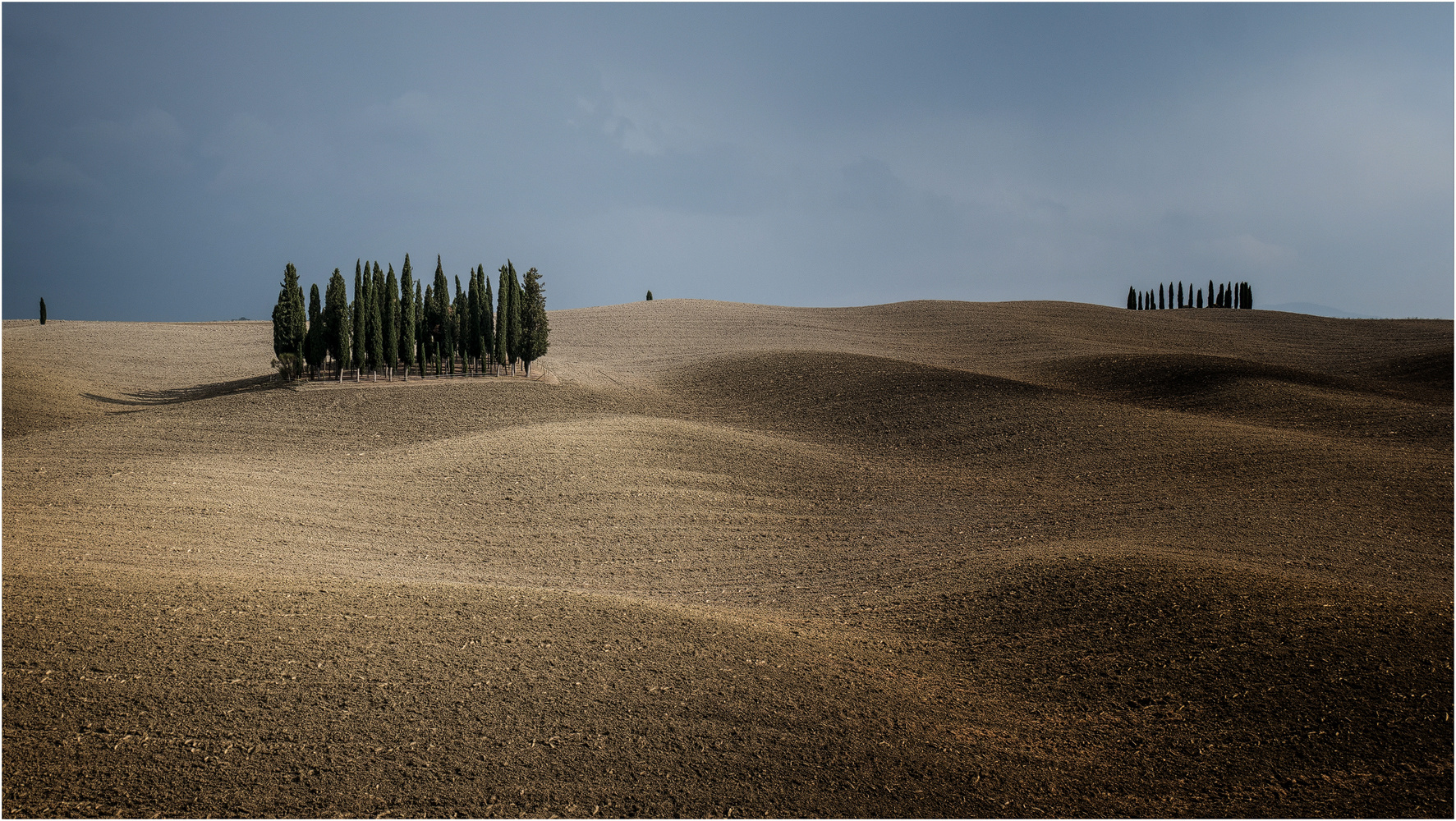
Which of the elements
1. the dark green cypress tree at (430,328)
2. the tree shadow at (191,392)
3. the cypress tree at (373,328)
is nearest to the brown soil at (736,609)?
the tree shadow at (191,392)

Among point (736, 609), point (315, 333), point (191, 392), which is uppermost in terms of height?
point (315, 333)

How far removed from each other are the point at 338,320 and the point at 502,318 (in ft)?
18.8

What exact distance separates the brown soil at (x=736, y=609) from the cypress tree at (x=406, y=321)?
5.70 meters

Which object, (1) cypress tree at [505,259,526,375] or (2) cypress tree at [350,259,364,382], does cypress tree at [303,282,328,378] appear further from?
(1) cypress tree at [505,259,526,375]

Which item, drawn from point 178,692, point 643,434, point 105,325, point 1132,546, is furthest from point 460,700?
point 105,325

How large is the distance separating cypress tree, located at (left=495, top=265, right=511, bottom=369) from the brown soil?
7255 mm

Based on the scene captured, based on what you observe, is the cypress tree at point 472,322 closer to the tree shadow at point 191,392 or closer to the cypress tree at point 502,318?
the cypress tree at point 502,318

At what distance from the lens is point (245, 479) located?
14.7 meters

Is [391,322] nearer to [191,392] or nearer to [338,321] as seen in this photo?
[338,321]

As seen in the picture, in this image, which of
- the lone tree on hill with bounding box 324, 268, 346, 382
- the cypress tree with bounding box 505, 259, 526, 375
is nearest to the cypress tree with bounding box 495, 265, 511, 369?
the cypress tree with bounding box 505, 259, 526, 375

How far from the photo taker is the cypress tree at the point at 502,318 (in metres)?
29.9

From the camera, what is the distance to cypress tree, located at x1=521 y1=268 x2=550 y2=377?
29812 millimetres

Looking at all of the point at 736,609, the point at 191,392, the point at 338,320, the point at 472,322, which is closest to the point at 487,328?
the point at 472,322

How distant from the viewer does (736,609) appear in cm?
973
